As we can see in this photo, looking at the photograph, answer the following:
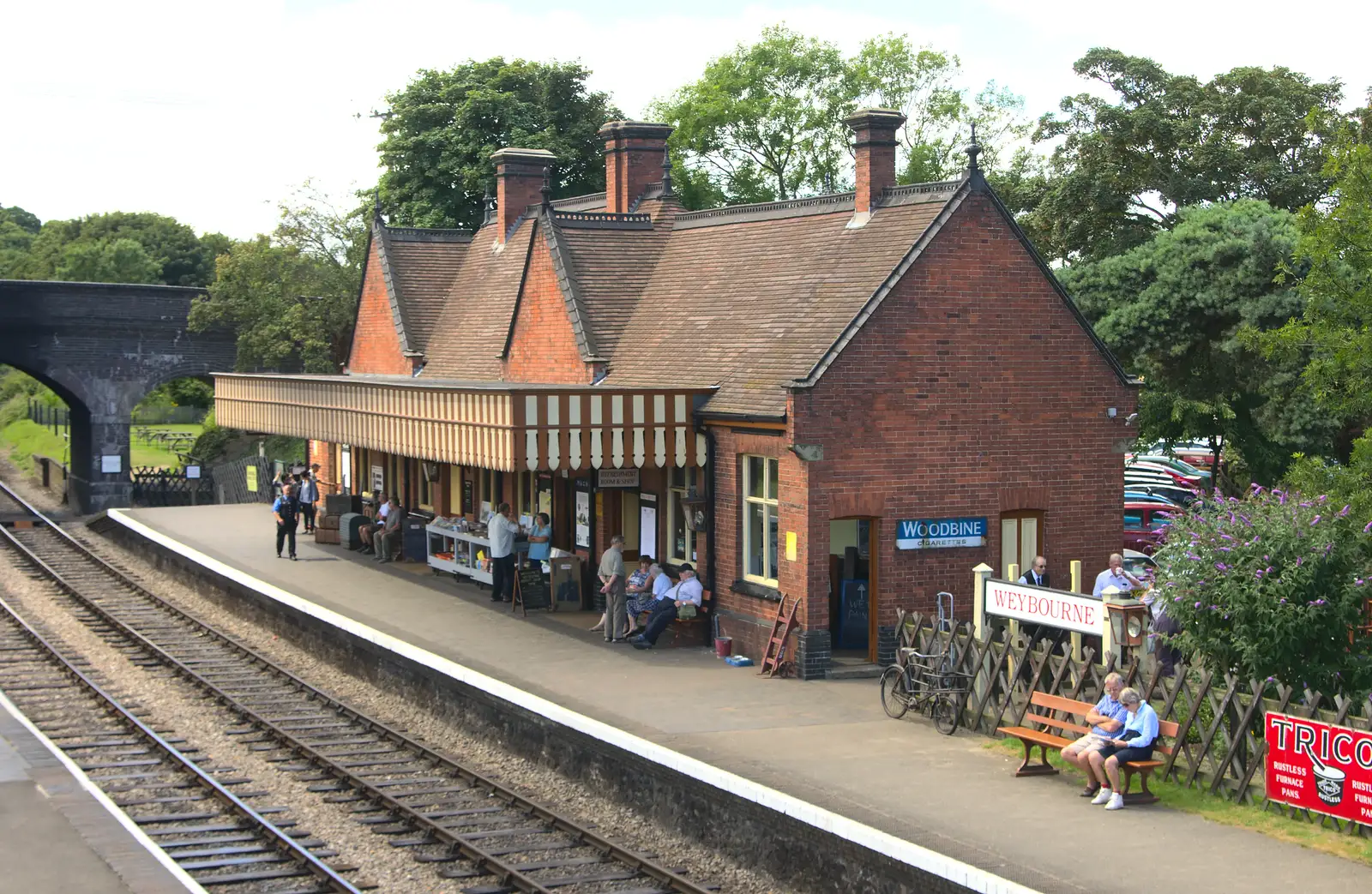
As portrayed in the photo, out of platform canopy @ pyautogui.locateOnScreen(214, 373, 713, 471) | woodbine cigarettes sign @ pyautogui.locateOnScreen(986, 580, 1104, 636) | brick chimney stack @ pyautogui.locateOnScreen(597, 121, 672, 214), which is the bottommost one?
woodbine cigarettes sign @ pyautogui.locateOnScreen(986, 580, 1104, 636)

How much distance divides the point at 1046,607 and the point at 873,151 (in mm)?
7425

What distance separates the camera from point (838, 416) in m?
18.9

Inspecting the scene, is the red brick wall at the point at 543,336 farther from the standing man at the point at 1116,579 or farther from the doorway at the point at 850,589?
the standing man at the point at 1116,579

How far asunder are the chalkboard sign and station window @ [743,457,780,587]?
4.72m

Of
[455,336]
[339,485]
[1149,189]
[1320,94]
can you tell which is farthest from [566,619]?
[1320,94]

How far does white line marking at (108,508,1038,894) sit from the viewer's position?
11.1m

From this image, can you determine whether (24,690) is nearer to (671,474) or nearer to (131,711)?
(131,711)

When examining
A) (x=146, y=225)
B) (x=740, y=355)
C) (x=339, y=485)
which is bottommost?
(x=339, y=485)

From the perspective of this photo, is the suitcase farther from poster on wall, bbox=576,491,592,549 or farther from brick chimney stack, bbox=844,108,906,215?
brick chimney stack, bbox=844,108,906,215

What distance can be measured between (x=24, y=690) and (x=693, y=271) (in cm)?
1128

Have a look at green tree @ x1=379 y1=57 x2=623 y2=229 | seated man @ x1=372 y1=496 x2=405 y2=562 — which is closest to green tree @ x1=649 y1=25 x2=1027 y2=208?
green tree @ x1=379 y1=57 x2=623 y2=229

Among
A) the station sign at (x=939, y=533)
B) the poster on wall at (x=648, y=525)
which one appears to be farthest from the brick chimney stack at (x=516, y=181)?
the station sign at (x=939, y=533)

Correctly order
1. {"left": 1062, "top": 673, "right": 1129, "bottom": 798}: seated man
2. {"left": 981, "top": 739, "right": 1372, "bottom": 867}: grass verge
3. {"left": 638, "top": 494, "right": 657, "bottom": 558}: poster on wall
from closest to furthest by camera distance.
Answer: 1. {"left": 981, "top": 739, "right": 1372, "bottom": 867}: grass verge
2. {"left": 1062, "top": 673, "right": 1129, "bottom": 798}: seated man
3. {"left": 638, "top": 494, "right": 657, "bottom": 558}: poster on wall

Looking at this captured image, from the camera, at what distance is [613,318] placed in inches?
995
